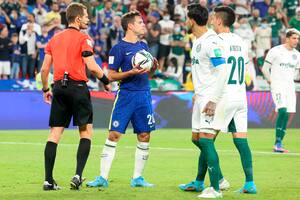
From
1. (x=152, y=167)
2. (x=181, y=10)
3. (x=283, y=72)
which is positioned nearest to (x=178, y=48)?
(x=181, y=10)

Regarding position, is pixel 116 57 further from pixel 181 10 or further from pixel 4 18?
pixel 181 10

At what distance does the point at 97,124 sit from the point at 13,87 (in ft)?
9.77

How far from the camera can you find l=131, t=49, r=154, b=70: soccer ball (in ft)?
39.6

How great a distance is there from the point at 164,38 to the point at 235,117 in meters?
18.5

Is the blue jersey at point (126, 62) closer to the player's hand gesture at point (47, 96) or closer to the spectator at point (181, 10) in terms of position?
the player's hand gesture at point (47, 96)

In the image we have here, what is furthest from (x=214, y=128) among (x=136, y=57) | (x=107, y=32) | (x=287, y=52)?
(x=107, y=32)

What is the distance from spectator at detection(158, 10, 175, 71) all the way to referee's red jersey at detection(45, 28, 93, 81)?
18.1 m

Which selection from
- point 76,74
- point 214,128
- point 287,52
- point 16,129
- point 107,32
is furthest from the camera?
point 107,32

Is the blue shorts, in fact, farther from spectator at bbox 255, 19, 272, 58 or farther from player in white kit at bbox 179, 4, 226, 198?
spectator at bbox 255, 19, 272, 58

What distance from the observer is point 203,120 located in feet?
35.4

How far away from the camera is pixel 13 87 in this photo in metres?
26.7

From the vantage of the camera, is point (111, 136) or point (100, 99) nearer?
point (111, 136)

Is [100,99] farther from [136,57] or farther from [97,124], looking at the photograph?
[136,57]

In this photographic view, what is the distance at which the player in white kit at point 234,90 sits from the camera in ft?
37.5
